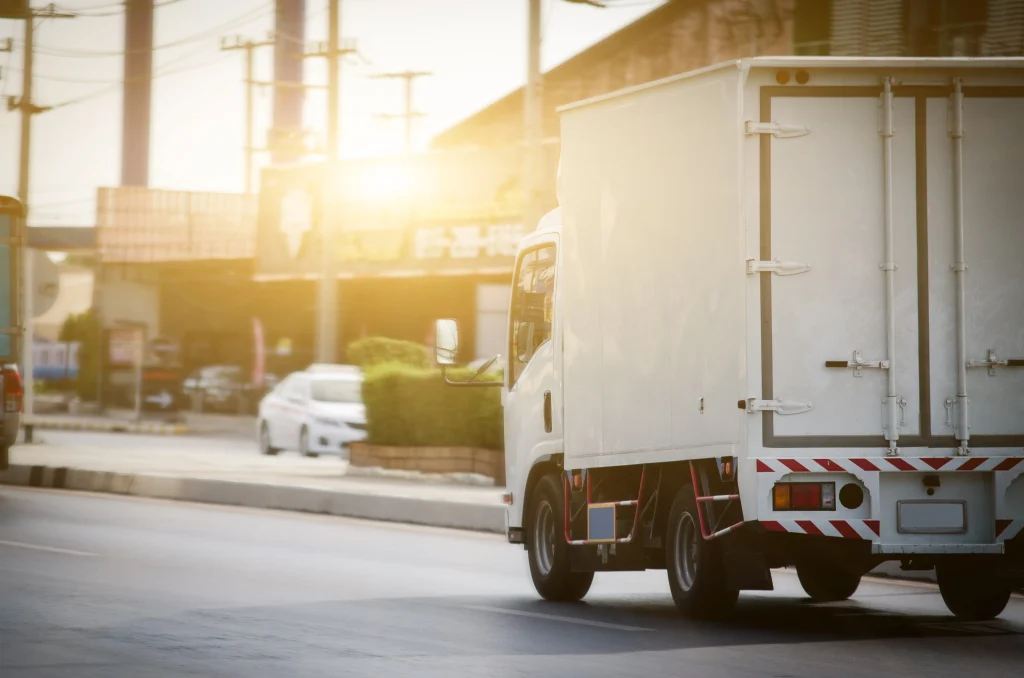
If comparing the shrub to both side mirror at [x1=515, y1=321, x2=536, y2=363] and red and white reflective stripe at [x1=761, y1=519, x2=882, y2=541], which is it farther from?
red and white reflective stripe at [x1=761, y1=519, x2=882, y2=541]

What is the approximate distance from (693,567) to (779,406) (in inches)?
54.2

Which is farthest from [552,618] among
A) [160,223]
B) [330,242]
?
[160,223]

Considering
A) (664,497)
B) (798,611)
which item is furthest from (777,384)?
(798,611)

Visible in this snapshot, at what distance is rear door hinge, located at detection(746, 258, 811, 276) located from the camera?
940 cm

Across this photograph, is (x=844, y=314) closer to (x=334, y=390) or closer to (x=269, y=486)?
(x=269, y=486)

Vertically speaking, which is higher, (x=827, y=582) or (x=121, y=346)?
(x=121, y=346)

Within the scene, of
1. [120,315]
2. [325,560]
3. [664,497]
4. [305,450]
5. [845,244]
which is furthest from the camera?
[120,315]

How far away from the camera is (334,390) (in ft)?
105

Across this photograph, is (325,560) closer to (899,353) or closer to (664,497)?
(664,497)

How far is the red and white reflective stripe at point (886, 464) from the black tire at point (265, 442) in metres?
24.1

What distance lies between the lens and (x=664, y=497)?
10.7m

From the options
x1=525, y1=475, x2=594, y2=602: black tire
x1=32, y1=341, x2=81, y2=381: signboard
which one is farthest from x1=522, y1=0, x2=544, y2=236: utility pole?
x1=32, y1=341, x2=81, y2=381: signboard

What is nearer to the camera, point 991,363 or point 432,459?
point 991,363

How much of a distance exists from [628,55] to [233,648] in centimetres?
3457
